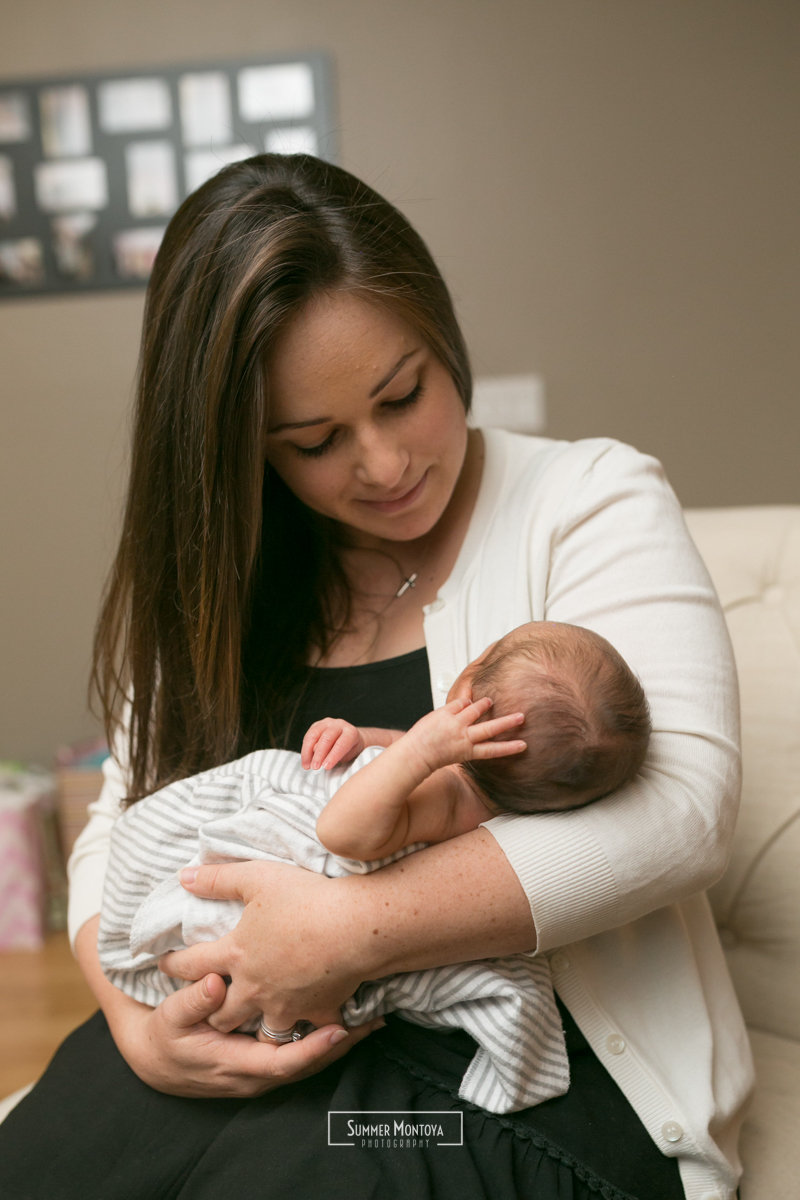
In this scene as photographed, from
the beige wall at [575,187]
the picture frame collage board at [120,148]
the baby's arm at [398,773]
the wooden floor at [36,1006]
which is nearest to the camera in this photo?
the baby's arm at [398,773]

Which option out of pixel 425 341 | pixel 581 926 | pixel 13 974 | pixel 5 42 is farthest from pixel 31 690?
pixel 581 926

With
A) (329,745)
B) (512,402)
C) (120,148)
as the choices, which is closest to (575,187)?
(512,402)

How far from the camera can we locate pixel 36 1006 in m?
2.41

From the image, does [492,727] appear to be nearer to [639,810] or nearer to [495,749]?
[495,749]

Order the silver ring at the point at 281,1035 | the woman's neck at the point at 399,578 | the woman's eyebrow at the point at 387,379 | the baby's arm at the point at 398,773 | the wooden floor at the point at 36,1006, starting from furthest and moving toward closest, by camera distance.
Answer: the wooden floor at the point at 36,1006, the woman's neck at the point at 399,578, the woman's eyebrow at the point at 387,379, the silver ring at the point at 281,1035, the baby's arm at the point at 398,773

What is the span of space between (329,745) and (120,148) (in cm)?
281

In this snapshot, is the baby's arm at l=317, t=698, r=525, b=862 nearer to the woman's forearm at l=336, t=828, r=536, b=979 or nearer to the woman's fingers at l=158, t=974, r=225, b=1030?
the woman's forearm at l=336, t=828, r=536, b=979

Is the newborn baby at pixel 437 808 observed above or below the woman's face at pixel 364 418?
below

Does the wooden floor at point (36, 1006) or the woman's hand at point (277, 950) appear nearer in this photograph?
the woman's hand at point (277, 950)

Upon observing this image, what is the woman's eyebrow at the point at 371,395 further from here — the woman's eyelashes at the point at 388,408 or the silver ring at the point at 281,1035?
the silver ring at the point at 281,1035

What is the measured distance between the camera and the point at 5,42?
3.08 meters

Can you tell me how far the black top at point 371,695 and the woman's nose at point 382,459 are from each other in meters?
0.24

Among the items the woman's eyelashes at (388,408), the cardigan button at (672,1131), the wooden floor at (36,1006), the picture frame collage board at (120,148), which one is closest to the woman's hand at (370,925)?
the cardigan button at (672,1131)

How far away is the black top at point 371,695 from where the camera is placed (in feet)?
3.89
